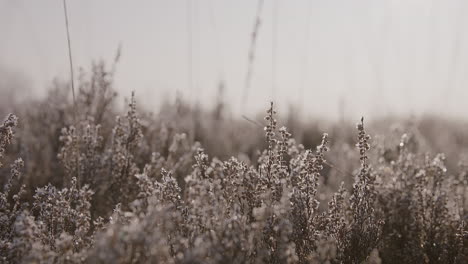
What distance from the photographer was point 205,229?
87.1 inches

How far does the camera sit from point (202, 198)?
2000 mm

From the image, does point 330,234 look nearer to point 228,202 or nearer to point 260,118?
point 228,202

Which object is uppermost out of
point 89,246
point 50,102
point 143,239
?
point 50,102

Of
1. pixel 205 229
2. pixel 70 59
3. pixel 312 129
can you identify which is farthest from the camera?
pixel 312 129

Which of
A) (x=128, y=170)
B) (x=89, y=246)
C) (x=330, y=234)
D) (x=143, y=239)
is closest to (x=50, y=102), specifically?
(x=128, y=170)

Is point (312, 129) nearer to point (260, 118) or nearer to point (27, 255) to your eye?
point (260, 118)

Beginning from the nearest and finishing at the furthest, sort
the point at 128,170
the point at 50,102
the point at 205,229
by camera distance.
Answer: the point at 205,229
the point at 128,170
the point at 50,102

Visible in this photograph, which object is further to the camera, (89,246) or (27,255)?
(89,246)

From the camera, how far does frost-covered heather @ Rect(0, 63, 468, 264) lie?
193 centimetres

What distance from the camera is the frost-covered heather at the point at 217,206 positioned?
1932 mm

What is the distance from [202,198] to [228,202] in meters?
0.61

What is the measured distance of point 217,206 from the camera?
2.11 m

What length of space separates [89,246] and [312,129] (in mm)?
7308

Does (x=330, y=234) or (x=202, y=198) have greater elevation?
(x=202, y=198)
